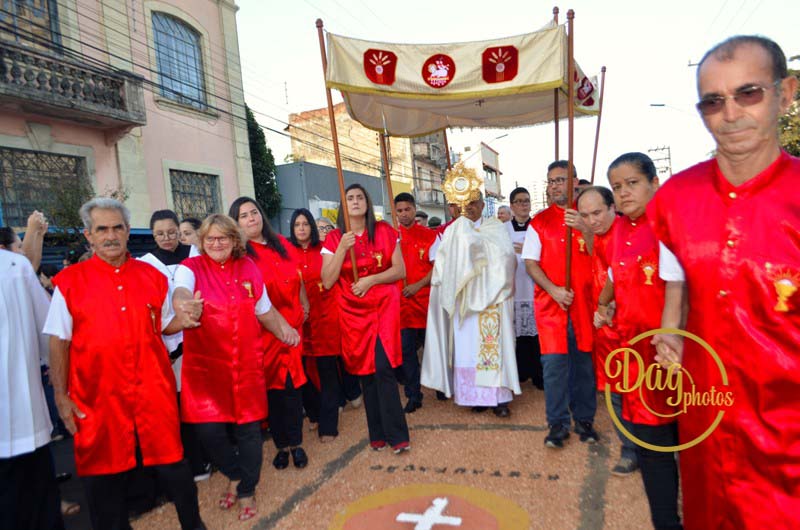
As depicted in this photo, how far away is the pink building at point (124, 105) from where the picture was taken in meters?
10.0

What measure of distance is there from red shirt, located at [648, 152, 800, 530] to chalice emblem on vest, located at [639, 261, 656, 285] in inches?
41.6

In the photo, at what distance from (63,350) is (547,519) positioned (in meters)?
2.69

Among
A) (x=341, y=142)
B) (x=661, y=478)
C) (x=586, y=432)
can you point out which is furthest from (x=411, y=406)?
(x=341, y=142)

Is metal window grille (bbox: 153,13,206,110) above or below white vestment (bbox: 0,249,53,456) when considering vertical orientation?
above

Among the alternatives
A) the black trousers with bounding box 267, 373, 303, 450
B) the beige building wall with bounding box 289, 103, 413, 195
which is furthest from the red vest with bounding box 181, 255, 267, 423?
the beige building wall with bounding box 289, 103, 413, 195

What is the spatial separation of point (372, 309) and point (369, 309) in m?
0.02

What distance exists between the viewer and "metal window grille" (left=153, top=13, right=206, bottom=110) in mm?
13336

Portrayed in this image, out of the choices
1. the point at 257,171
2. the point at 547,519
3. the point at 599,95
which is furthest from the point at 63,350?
the point at 257,171

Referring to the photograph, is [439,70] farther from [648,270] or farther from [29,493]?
[29,493]

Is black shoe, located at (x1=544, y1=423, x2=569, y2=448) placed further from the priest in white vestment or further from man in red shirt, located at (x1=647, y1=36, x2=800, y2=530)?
man in red shirt, located at (x1=647, y1=36, x2=800, y2=530)

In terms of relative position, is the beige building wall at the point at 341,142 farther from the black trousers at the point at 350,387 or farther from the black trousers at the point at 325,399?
the black trousers at the point at 325,399

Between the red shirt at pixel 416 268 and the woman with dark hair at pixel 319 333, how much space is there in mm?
1128

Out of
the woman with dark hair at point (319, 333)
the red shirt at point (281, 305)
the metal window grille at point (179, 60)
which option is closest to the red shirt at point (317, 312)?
the woman with dark hair at point (319, 333)

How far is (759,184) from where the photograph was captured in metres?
1.45
